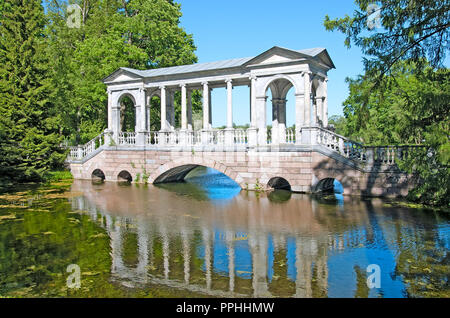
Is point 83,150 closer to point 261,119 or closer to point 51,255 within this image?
point 261,119

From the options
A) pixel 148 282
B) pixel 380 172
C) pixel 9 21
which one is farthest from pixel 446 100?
pixel 9 21

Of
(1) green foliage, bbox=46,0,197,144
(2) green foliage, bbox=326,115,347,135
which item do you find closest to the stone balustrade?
(1) green foliage, bbox=46,0,197,144

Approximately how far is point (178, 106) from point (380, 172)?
1847 centimetres

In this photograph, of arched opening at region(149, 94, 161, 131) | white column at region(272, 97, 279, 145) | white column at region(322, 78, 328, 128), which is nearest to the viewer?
white column at region(322, 78, 328, 128)

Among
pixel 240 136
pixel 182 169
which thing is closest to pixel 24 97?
pixel 182 169

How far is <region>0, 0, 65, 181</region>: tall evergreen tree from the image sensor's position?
76.9 feet

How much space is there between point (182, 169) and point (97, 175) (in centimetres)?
633

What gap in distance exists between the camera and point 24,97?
24.3 meters

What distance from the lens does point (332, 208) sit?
48.1ft

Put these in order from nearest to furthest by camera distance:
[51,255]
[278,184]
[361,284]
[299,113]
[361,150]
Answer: [361,284] → [51,255] → [361,150] → [299,113] → [278,184]

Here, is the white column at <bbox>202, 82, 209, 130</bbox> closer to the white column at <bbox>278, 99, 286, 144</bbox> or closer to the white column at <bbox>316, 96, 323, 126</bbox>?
the white column at <bbox>278, 99, 286, 144</bbox>

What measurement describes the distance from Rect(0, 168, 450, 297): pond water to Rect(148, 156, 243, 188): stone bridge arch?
3737 mm

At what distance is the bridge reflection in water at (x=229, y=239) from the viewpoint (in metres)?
7.37

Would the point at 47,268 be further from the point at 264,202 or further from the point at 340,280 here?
the point at 264,202
